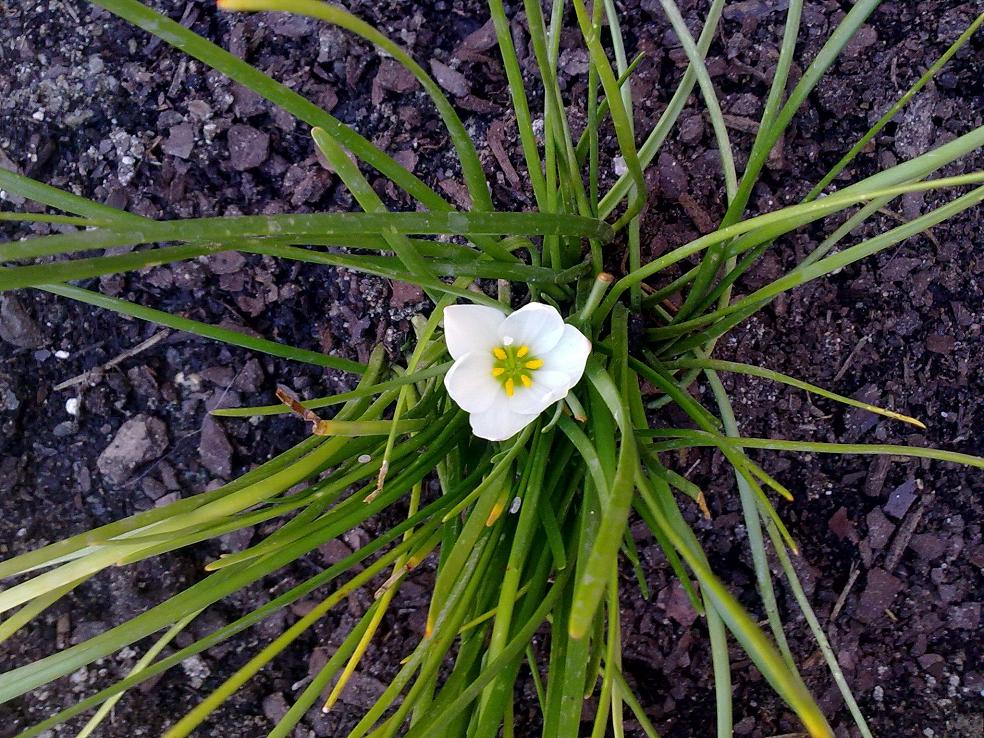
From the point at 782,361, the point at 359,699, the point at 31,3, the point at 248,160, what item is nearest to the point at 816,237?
the point at 782,361

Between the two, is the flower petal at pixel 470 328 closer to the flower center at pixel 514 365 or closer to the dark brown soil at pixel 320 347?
the flower center at pixel 514 365

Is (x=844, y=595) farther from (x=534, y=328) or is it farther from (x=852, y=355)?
(x=534, y=328)

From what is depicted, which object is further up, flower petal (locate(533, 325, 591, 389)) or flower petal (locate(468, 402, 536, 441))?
flower petal (locate(533, 325, 591, 389))

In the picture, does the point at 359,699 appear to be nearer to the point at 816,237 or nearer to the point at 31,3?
the point at 816,237

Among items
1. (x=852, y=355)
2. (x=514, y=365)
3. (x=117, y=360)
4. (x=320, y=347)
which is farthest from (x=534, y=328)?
(x=117, y=360)

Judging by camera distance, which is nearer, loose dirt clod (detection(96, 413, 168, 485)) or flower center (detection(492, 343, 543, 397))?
flower center (detection(492, 343, 543, 397))

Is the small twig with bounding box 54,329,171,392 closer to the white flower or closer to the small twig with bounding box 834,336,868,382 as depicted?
the white flower

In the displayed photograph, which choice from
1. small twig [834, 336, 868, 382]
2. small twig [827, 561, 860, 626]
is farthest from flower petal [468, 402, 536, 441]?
small twig [827, 561, 860, 626]
